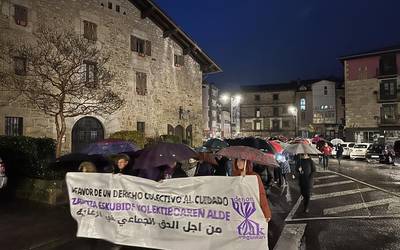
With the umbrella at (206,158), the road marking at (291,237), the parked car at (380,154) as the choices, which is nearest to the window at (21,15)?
the umbrella at (206,158)

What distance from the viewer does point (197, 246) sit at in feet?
18.8

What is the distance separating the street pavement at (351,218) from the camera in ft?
22.5

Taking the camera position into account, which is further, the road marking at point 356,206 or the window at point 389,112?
the window at point 389,112

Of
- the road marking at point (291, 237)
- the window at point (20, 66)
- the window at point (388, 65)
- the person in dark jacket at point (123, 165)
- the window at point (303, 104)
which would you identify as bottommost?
the road marking at point (291, 237)

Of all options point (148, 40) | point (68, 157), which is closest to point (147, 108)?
point (148, 40)

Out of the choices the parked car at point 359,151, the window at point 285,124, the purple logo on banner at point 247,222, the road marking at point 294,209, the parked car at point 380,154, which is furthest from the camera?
the window at point 285,124

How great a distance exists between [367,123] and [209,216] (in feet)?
160

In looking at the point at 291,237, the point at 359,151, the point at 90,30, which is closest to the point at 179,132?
the point at 90,30

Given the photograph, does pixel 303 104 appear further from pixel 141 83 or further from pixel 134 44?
pixel 134 44

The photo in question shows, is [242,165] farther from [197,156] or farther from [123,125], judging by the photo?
[123,125]

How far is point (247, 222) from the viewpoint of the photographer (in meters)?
5.56

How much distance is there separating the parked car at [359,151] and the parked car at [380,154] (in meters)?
1.01

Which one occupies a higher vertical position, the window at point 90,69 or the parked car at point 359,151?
the window at point 90,69

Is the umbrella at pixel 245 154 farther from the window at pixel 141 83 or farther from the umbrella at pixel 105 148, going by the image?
the window at pixel 141 83
